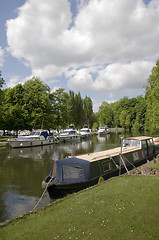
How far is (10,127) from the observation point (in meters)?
49.6

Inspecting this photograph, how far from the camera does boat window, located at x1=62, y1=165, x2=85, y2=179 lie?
12.4 m

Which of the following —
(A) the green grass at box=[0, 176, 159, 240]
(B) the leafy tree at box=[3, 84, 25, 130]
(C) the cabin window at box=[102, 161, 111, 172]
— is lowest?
(A) the green grass at box=[0, 176, 159, 240]

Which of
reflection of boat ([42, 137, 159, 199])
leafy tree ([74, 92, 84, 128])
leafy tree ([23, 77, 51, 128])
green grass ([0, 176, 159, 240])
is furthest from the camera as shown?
leafy tree ([74, 92, 84, 128])

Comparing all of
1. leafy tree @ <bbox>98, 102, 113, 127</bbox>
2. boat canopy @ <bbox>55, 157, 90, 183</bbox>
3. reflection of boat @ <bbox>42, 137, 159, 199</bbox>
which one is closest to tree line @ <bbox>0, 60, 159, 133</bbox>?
reflection of boat @ <bbox>42, 137, 159, 199</bbox>

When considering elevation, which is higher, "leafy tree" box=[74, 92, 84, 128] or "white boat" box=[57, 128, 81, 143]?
"leafy tree" box=[74, 92, 84, 128]

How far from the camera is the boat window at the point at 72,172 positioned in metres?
12.4

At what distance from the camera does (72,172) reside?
12.5 meters

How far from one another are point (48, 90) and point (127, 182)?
169 feet

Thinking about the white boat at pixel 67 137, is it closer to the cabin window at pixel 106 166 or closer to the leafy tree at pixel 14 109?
the leafy tree at pixel 14 109

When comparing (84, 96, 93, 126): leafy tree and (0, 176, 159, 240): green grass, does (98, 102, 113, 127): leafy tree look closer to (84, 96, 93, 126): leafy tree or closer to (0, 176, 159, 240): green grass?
(84, 96, 93, 126): leafy tree

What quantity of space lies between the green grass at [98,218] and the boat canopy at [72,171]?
9.49ft

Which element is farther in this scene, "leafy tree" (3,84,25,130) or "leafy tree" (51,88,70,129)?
"leafy tree" (51,88,70,129)

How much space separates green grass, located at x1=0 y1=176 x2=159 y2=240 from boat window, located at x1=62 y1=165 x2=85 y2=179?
2944 millimetres

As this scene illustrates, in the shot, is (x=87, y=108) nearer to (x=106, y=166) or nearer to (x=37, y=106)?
(x=37, y=106)
